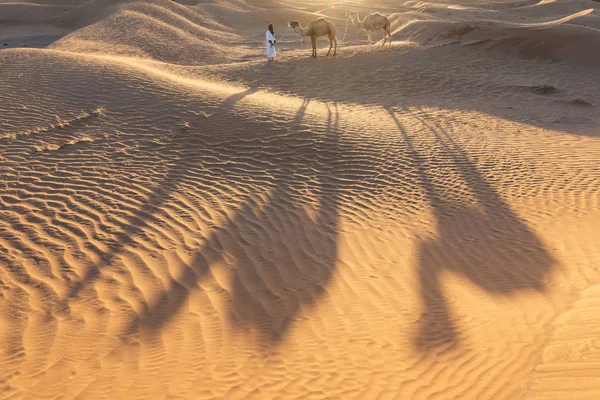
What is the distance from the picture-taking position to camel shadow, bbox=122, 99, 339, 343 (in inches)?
209

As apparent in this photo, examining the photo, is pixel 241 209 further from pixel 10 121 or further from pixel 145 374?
pixel 10 121

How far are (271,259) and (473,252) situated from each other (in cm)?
275

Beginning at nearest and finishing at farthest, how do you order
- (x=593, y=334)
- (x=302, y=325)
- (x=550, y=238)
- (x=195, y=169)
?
1. (x=593, y=334)
2. (x=302, y=325)
3. (x=550, y=238)
4. (x=195, y=169)

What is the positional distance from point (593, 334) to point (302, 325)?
8.40 ft

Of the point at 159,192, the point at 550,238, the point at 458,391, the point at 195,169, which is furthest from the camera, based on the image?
the point at 195,169

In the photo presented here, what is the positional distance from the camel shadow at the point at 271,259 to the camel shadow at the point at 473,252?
1251mm

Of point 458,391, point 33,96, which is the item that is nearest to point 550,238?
point 458,391

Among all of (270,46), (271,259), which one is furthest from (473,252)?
(270,46)

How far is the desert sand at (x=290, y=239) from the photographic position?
4.44 metres

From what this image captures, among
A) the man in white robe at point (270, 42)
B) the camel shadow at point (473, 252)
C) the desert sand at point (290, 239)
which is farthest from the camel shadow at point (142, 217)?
the man in white robe at point (270, 42)

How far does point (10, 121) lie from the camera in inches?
409

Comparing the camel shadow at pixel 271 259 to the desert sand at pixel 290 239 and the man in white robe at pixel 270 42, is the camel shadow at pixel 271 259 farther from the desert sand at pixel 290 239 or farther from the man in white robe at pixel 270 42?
the man in white robe at pixel 270 42

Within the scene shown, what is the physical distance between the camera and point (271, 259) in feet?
21.4

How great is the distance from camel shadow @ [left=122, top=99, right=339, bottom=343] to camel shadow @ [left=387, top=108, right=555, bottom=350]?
49.2 inches
